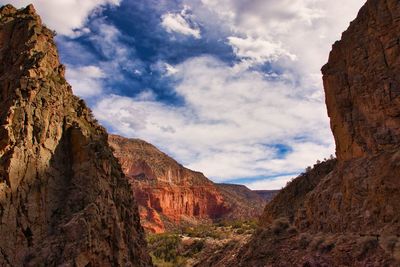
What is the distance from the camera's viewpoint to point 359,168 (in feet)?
80.0

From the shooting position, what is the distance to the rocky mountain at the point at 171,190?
12938cm

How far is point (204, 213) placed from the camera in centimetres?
14325

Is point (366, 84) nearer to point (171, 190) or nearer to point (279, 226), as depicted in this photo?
point (279, 226)

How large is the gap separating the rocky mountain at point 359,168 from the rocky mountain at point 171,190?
9505 cm

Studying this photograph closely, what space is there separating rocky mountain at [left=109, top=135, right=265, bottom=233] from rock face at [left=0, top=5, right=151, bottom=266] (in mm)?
101421

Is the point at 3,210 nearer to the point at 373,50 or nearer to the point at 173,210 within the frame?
the point at 373,50

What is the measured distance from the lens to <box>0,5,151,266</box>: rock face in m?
16.9

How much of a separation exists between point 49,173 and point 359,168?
15885 millimetres

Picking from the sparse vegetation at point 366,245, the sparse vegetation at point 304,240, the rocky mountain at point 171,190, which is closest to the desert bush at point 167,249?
the sparse vegetation at point 304,240

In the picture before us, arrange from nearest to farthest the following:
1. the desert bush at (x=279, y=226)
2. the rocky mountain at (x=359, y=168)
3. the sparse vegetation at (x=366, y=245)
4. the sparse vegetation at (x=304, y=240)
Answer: the sparse vegetation at (x=366, y=245) < the rocky mountain at (x=359, y=168) < the sparse vegetation at (x=304, y=240) < the desert bush at (x=279, y=226)

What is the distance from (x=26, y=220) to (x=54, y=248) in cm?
151

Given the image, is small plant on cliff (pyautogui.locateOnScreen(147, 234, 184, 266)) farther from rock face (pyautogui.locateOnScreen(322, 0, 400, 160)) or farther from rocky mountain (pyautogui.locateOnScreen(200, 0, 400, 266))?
rock face (pyautogui.locateOnScreen(322, 0, 400, 160))

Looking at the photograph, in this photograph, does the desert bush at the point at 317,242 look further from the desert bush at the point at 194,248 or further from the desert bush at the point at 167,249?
the desert bush at the point at 194,248

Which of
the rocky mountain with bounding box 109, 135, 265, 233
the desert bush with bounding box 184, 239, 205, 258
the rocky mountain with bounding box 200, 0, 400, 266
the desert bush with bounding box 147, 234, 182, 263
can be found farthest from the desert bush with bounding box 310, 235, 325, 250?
the rocky mountain with bounding box 109, 135, 265, 233
